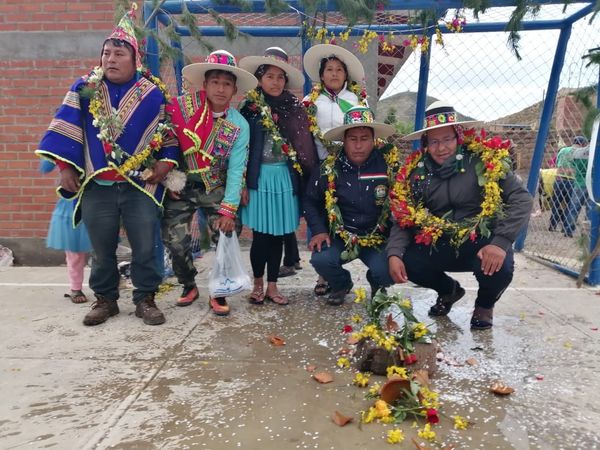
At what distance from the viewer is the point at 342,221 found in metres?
3.78

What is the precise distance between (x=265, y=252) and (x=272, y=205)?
405 millimetres

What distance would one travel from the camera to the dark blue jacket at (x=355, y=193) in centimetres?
371

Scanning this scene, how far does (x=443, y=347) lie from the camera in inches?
124

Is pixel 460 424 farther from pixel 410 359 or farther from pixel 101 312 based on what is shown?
pixel 101 312

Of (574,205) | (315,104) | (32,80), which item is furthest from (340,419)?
(32,80)

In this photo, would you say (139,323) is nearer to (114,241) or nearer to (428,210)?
(114,241)

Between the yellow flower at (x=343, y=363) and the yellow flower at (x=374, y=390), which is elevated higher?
the yellow flower at (x=374, y=390)

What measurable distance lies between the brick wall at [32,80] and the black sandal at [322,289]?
370cm

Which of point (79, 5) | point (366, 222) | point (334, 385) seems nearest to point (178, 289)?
point (366, 222)

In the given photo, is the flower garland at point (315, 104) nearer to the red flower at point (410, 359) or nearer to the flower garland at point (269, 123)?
the flower garland at point (269, 123)

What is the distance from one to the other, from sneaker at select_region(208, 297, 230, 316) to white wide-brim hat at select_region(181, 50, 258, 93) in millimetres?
1644

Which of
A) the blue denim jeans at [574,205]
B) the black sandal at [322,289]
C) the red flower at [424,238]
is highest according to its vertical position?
the blue denim jeans at [574,205]

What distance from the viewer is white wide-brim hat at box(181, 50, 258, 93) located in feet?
11.4

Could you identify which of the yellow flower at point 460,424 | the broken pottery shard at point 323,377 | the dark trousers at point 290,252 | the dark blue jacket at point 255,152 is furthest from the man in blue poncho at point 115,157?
the yellow flower at point 460,424
